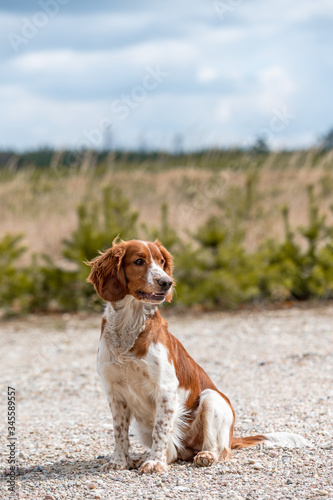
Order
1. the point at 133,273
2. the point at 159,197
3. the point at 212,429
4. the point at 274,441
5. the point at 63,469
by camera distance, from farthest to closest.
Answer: the point at 159,197, the point at 274,441, the point at 63,469, the point at 212,429, the point at 133,273

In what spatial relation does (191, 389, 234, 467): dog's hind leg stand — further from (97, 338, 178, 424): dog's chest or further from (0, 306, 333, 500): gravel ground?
(97, 338, 178, 424): dog's chest

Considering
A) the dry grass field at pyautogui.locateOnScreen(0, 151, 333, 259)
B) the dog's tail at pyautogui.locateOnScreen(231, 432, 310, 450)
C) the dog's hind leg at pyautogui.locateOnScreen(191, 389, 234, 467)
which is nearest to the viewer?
the dog's hind leg at pyautogui.locateOnScreen(191, 389, 234, 467)

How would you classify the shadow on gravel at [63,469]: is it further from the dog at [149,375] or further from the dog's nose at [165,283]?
the dog's nose at [165,283]

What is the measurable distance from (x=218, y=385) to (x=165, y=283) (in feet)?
11.0

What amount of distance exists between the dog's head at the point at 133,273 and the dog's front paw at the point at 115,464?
1.05m

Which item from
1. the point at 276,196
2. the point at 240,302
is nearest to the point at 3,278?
the point at 240,302

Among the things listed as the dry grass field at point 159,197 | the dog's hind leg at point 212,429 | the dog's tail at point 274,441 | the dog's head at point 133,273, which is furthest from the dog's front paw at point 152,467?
the dry grass field at point 159,197

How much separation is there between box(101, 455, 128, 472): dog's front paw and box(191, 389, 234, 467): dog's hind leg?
458 millimetres

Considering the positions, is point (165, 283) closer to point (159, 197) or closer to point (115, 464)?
point (115, 464)

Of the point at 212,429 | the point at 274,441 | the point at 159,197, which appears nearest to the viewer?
the point at 212,429

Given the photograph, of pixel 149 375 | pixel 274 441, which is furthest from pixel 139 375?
pixel 274 441

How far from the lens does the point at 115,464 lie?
4098 mm

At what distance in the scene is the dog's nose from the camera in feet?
12.6

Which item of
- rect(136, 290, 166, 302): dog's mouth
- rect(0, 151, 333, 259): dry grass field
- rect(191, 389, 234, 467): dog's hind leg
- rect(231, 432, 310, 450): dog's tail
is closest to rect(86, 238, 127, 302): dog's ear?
rect(136, 290, 166, 302): dog's mouth
